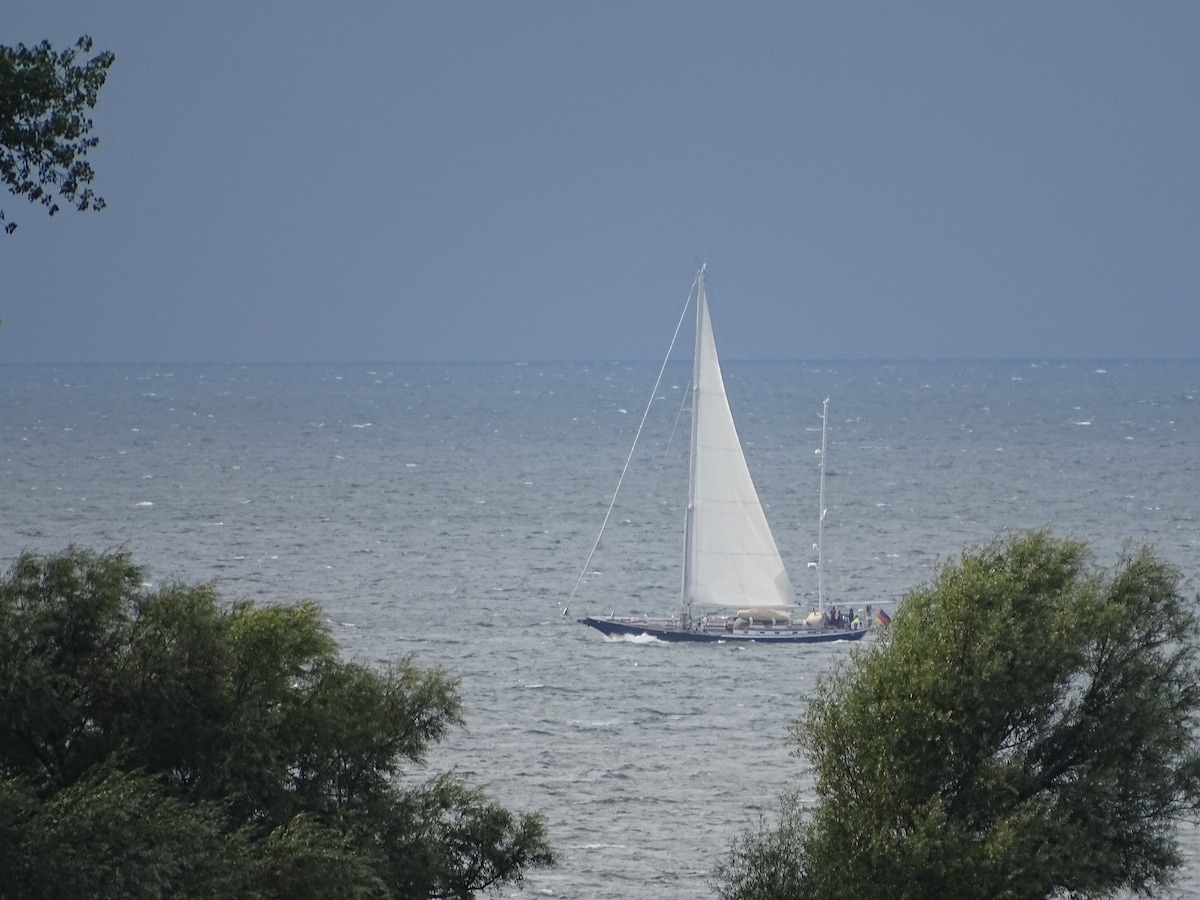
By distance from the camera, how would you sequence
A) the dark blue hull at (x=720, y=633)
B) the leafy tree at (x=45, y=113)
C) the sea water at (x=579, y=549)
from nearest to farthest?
the leafy tree at (x=45, y=113) → the sea water at (x=579, y=549) → the dark blue hull at (x=720, y=633)

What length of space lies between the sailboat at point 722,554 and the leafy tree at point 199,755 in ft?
148

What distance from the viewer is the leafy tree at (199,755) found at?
22031 millimetres

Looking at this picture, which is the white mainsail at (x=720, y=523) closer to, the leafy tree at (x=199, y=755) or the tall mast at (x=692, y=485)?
the tall mast at (x=692, y=485)

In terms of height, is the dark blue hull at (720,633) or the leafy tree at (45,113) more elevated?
the leafy tree at (45,113)

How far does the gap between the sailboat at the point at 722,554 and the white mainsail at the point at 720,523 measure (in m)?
0.04

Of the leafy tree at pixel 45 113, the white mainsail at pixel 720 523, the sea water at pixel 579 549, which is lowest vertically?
the sea water at pixel 579 549

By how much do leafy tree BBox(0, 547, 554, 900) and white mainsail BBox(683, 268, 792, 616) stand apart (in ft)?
148

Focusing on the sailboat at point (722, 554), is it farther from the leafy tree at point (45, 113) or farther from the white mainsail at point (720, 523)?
the leafy tree at point (45, 113)

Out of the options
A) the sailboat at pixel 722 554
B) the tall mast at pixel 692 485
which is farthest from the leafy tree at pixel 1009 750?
the sailboat at pixel 722 554

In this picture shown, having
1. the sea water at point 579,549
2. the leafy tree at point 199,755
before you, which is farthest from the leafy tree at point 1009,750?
the leafy tree at point 199,755

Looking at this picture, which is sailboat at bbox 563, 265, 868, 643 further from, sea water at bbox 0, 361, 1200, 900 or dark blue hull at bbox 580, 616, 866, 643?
sea water at bbox 0, 361, 1200, 900

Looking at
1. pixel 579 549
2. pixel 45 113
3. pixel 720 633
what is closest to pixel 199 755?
pixel 45 113

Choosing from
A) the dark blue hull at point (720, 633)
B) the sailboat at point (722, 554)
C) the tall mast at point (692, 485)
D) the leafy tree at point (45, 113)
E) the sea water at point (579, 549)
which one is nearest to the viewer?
the leafy tree at point (45, 113)

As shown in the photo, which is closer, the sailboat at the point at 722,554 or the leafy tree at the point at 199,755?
the leafy tree at the point at 199,755
